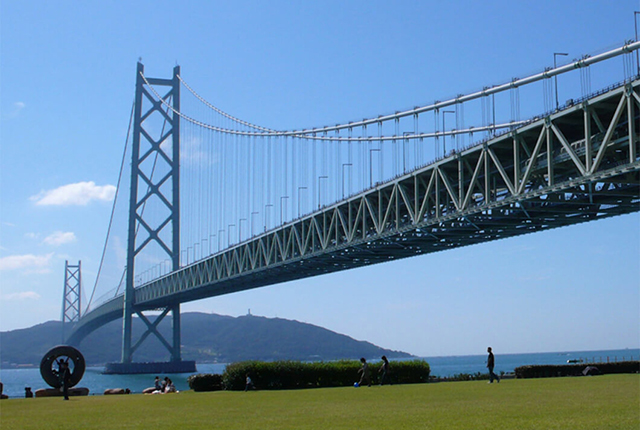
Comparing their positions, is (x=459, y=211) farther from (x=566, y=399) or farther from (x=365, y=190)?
(x=566, y=399)

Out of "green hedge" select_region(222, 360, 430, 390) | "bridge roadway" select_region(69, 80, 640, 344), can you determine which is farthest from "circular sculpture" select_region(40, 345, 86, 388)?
"bridge roadway" select_region(69, 80, 640, 344)

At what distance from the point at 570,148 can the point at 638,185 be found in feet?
9.06

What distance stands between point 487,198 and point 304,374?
379 inches

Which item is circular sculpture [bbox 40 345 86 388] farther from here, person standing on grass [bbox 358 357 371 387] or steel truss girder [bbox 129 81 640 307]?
steel truss girder [bbox 129 81 640 307]

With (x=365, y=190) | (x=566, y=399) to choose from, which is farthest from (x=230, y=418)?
(x=365, y=190)

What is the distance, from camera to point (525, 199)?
2977 centimetres

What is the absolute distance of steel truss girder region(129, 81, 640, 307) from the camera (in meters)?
26.6

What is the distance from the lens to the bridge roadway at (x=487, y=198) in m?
26.6

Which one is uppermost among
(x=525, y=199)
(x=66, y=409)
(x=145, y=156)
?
(x=145, y=156)

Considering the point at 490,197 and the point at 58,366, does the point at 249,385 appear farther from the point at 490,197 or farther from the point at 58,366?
the point at 490,197

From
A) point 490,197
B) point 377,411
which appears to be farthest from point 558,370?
point 377,411

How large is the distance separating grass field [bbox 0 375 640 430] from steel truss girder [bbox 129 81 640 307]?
753 cm

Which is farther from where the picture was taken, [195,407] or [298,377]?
[298,377]

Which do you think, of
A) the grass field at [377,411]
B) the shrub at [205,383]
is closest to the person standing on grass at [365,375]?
the grass field at [377,411]
